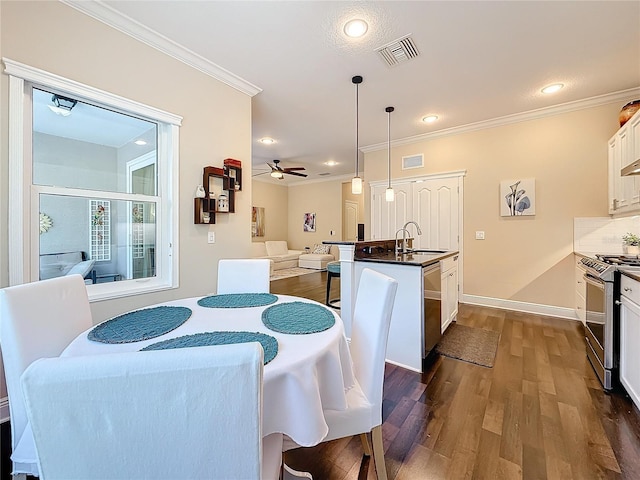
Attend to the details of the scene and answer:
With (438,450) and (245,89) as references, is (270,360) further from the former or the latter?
(245,89)

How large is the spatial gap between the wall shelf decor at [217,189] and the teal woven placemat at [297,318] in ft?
4.90

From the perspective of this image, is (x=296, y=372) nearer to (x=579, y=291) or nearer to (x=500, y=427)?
(x=500, y=427)

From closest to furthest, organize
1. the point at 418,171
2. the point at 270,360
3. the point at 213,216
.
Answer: the point at 270,360 → the point at 213,216 → the point at 418,171

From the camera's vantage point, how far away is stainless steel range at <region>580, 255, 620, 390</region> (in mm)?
1989

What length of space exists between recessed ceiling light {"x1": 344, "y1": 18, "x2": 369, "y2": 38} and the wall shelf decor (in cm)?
157

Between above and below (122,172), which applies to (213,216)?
below

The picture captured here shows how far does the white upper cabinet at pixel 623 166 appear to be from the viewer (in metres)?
2.61

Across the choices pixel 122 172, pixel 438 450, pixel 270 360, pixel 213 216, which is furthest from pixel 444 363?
pixel 122 172

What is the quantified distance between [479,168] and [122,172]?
4604 mm

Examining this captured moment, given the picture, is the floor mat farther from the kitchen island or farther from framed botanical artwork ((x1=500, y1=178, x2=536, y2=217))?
framed botanical artwork ((x1=500, y1=178, x2=536, y2=217))

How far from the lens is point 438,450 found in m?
1.48

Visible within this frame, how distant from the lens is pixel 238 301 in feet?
5.54

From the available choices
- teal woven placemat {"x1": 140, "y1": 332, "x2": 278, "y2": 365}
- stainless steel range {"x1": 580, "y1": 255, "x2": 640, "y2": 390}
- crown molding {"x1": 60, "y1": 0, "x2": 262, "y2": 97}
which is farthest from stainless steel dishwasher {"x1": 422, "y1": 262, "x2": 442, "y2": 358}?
crown molding {"x1": 60, "y1": 0, "x2": 262, "y2": 97}

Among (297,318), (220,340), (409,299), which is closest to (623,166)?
(409,299)
